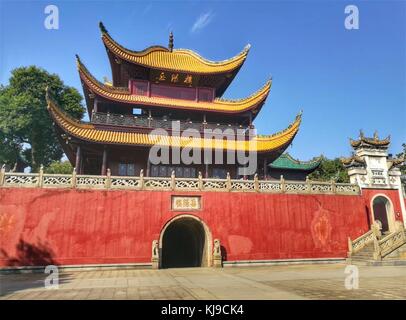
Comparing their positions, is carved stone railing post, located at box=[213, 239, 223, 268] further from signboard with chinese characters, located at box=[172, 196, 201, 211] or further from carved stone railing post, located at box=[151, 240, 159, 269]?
carved stone railing post, located at box=[151, 240, 159, 269]

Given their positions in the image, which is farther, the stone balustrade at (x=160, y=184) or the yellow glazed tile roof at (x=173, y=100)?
the yellow glazed tile roof at (x=173, y=100)

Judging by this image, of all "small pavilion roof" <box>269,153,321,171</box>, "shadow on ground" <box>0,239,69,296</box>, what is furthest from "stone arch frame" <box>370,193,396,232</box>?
"shadow on ground" <box>0,239,69,296</box>

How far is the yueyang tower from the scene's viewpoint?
15.8 metres

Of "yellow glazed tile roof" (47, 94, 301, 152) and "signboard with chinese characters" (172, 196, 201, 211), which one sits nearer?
"signboard with chinese characters" (172, 196, 201, 211)

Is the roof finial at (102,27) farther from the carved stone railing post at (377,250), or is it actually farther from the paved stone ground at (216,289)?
the carved stone railing post at (377,250)

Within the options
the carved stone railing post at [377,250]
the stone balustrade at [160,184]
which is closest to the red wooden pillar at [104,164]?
the stone balustrade at [160,184]

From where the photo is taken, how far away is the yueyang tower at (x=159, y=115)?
51.9 ft

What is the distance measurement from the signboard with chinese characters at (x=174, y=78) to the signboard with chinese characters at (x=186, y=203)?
8.62 m

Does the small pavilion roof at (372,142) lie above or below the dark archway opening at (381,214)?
above

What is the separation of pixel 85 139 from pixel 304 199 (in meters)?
11.4

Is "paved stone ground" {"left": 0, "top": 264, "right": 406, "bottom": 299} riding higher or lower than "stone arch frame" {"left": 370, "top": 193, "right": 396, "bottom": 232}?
lower

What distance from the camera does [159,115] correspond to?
18734 millimetres

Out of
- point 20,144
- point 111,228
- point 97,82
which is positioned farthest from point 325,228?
point 20,144

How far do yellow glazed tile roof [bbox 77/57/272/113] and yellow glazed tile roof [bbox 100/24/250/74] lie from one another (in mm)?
1924
